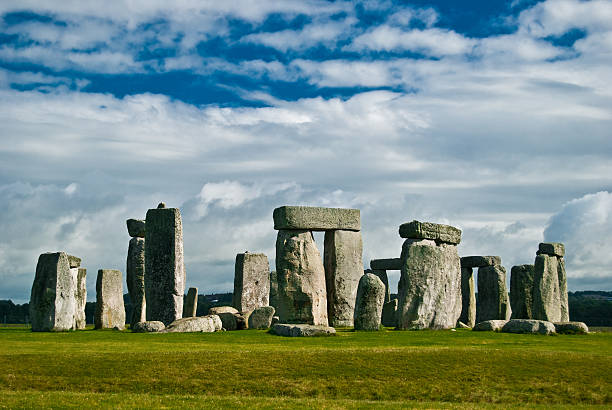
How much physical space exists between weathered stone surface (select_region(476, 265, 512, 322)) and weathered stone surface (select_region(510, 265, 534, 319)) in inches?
15.6

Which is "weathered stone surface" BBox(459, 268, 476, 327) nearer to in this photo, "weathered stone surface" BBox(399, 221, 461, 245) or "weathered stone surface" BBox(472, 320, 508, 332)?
"weathered stone surface" BBox(399, 221, 461, 245)

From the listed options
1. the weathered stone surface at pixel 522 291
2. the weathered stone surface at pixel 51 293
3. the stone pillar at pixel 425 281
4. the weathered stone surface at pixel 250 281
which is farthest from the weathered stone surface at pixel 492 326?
the weathered stone surface at pixel 51 293

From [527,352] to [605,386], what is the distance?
2.10m

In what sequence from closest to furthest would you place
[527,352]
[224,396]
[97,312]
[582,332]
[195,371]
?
[224,396] < [195,371] < [527,352] < [582,332] < [97,312]

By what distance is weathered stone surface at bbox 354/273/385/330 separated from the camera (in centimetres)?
2073

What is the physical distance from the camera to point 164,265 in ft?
75.5

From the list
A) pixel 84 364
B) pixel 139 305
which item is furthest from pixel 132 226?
pixel 84 364

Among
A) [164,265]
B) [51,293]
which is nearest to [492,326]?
[164,265]

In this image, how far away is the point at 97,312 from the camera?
24.7 meters

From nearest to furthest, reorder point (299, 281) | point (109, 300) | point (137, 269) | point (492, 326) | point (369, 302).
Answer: point (369, 302)
point (492, 326)
point (299, 281)
point (109, 300)
point (137, 269)

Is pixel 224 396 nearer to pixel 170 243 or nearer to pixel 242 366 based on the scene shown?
pixel 242 366

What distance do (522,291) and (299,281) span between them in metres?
10.1

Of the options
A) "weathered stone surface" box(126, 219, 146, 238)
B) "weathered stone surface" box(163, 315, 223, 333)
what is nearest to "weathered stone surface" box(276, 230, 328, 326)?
"weathered stone surface" box(163, 315, 223, 333)

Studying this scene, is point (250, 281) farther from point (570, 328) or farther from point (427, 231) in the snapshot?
point (570, 328)
